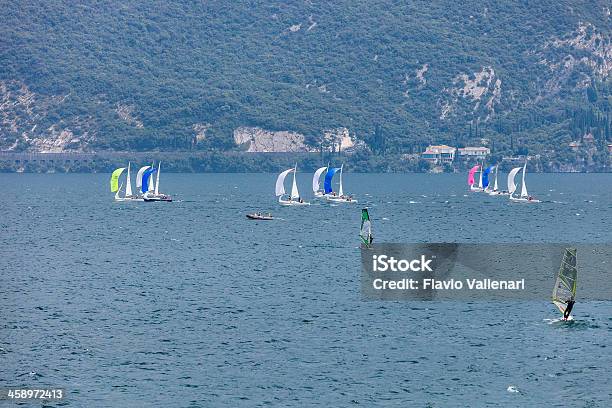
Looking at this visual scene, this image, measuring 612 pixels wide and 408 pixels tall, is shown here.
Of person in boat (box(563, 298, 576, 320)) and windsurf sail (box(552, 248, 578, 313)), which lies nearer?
windsurf sail (box(552, 248, 578, 313))

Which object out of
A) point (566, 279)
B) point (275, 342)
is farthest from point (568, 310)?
point (275, 342)

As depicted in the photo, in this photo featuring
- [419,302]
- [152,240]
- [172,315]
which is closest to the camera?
[172,315]

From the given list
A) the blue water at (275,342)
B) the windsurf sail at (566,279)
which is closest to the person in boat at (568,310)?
the windsurf sail at (566,279)

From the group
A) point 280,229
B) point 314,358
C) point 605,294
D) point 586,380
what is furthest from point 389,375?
point 280,229

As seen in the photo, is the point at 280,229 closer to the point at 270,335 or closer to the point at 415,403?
the point at 270,335

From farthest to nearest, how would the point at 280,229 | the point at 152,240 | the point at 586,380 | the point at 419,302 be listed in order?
1. the point at 280,229
2. the point at 152,240
3. the point at 419,302
4. the point at 586,380

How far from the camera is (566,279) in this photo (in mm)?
90938

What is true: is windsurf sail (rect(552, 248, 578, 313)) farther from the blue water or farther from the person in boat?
the blue water

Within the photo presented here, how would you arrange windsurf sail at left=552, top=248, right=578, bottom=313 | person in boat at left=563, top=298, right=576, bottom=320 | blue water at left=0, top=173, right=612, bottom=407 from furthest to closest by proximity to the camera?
person in boat at left=563, top=298, right=576, bottom=320, windsurf sail at left=552, top=248, right=578, bottom=313, blue water at left=0, top=173, right=612, bottom=407

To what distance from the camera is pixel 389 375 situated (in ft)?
265

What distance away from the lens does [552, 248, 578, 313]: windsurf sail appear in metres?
82.2

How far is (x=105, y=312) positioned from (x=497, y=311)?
32407 millimetres

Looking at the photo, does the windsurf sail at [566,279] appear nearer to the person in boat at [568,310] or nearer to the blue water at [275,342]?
the person in boat at [568,310]

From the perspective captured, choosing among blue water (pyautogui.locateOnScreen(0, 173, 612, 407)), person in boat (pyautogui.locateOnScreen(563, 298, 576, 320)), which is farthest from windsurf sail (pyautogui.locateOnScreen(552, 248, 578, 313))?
blue water (pyautogui.locateOnScreen(0, 173, 612, 407))
